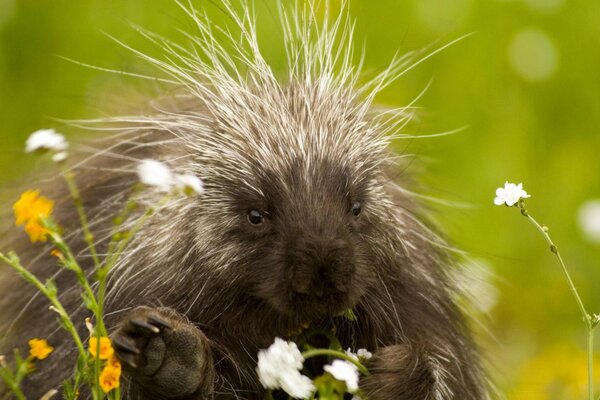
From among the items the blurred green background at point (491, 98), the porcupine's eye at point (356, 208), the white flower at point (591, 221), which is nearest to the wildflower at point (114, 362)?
the porcupine's eye at point (356, 208)

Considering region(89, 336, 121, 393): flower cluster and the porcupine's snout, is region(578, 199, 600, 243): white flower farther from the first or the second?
region(89, 336, 121, 393): flower cluster

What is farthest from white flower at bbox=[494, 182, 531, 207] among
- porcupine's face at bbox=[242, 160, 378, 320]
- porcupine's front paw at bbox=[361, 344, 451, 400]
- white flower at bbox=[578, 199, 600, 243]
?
white flower at bbox=[578, 199, 600, 243]

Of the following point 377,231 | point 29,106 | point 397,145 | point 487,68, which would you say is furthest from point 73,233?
point 487,68

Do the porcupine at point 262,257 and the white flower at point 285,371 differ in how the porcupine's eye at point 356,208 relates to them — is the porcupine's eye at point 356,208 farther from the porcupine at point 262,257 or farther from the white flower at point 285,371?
the white flower at point 285,371

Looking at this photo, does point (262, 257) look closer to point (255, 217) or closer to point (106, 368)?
point (255, 217)

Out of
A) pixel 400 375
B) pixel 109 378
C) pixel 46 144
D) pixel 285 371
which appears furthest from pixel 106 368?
pixel 400 375

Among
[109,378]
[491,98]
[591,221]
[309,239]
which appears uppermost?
[491,98]
